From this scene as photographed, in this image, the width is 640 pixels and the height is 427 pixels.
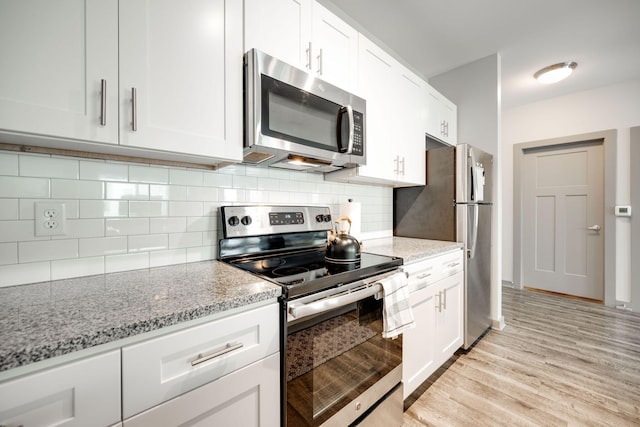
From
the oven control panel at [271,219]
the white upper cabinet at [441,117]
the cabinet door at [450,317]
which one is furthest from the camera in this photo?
the white upper cabinet at [441,117]

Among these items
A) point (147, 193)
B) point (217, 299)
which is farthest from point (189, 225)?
point (217, 299)

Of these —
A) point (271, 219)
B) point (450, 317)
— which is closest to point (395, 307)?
point (271, 219)

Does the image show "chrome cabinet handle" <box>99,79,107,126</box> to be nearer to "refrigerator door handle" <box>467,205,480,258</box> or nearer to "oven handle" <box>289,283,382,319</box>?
"oven handle" <box>289,283,382,319</box>

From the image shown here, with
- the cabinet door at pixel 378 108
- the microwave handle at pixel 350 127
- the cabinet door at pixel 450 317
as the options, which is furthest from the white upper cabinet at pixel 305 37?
the cabinet door at pixel 450 317

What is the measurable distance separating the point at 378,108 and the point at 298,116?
0.78 meters

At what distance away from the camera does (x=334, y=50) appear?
1.50 metres

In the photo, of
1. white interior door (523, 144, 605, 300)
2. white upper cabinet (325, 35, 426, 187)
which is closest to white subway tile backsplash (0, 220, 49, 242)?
white upper cabinet (325, 35, 426, 187)

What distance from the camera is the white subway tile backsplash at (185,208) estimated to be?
1.23 m

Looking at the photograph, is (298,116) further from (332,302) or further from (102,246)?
(102,246)

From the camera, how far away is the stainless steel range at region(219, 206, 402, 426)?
3.05ft

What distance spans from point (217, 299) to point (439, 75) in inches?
130

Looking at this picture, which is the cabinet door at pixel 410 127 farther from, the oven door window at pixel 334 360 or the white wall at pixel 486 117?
the oven door window at pixel 334 360

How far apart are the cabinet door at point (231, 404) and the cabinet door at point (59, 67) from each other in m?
0.81

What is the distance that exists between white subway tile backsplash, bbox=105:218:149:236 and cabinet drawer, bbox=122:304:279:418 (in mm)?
653
